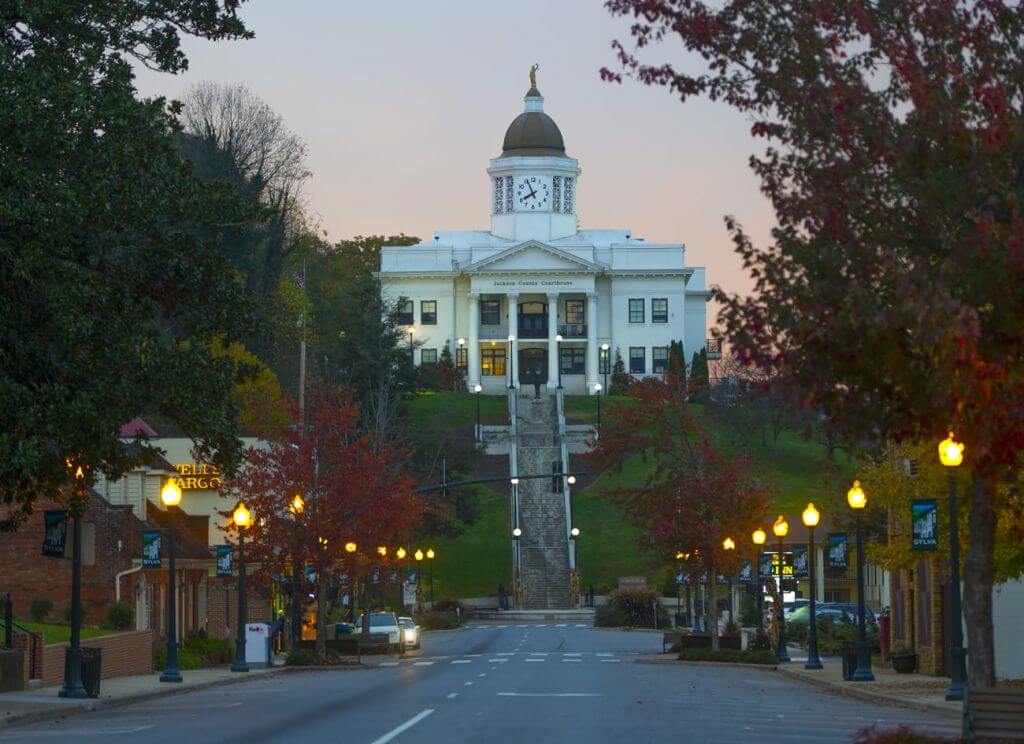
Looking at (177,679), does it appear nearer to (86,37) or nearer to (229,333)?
(229,333)

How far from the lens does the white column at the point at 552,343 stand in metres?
130

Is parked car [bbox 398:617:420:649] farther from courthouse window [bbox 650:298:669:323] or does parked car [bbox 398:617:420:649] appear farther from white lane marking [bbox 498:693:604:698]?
courthouse window [bbox 650:298:669:323]

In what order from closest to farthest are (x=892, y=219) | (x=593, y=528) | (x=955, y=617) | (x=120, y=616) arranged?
(x=892, y=219) → (x=955, y=617) → (x=120, y=616) → (x=593, y=528)

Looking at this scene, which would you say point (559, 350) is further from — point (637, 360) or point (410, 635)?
point (410, 635)

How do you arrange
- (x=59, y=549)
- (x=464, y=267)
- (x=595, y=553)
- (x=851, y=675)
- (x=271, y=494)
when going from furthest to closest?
(x=464, y=267) < (x=595, y=553) < (x=271, y=494) < (x=851, y=675) < (x=59, y=549)

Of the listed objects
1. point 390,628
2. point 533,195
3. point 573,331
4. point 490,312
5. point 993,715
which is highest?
point 533,195

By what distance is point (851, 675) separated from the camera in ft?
120

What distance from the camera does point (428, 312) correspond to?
441 ft

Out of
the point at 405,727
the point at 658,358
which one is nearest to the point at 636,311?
the point at 658,358

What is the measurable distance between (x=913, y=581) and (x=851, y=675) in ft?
20.9

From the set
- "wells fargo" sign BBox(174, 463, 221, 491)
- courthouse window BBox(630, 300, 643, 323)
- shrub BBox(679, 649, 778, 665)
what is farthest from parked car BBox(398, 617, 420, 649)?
courthouse window BBox(630, 300, 643, 323)

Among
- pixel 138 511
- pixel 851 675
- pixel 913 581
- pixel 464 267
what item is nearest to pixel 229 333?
pixel 851 675

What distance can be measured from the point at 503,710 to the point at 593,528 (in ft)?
235

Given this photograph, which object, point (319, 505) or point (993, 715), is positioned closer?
point (993, 715)
